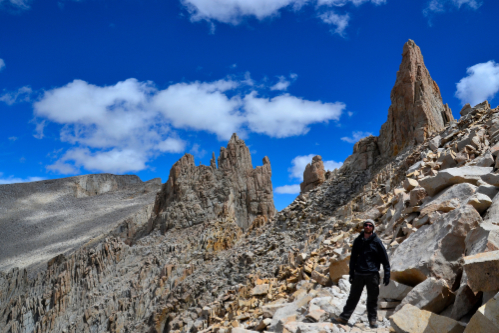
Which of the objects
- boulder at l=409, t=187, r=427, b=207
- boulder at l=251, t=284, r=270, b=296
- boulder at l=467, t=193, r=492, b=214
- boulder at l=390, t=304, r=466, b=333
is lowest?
boulder at l=251, t=284, r=270, b=296

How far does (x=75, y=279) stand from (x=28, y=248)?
59931 mm

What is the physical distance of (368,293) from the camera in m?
7.16

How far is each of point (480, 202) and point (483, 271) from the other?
120 inches

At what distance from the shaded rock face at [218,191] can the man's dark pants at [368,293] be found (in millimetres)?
34409

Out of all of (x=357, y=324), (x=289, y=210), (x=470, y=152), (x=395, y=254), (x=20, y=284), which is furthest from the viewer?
(x=20, y=284)

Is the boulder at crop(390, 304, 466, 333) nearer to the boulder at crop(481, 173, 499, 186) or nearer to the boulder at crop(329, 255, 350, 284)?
the boulder at crop(329, 255, 350, 284)

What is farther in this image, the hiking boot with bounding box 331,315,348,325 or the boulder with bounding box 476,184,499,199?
the boulder with bounding box 476,184,499,199

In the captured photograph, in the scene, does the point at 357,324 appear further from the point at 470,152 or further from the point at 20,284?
the point at 20,284

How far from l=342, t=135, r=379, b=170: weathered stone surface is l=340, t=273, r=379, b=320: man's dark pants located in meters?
23.2

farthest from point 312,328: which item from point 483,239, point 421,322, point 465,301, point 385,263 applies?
point 483,239

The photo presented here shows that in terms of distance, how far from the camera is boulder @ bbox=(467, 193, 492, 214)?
24.8ft

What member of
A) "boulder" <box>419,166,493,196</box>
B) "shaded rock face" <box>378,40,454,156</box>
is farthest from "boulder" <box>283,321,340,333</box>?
"shaded rock face" <box>378,40,454,156</box>

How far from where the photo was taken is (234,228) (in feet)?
115

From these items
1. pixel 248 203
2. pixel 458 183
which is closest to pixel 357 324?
pixel 458 183
